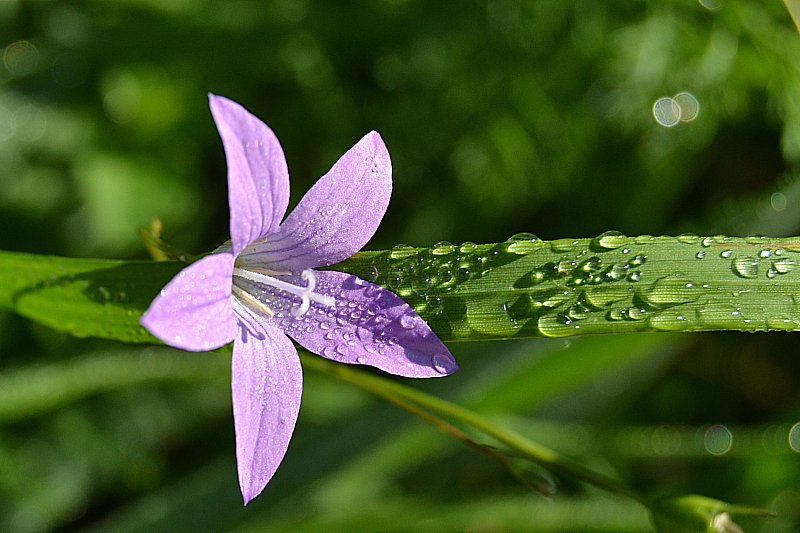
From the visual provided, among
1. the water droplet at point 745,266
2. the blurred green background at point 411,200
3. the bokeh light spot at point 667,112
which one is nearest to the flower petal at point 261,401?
the water droplet at point 745,266

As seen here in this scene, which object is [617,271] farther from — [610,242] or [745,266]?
[745,266]

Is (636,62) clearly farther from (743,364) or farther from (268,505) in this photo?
(268,505)

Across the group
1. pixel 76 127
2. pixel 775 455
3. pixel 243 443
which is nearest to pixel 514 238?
pixel 243 443

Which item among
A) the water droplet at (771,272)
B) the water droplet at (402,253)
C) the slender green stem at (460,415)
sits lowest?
the slender green stem at (460,415)

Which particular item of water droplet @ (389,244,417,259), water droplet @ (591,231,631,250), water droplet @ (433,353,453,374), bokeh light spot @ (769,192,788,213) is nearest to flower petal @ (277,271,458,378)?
water droplet @ (433,353,453,374)

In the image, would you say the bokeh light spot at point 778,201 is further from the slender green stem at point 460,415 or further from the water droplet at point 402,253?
the water droplet at point 402,253

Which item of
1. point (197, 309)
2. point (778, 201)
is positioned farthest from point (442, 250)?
point (778, 201)
